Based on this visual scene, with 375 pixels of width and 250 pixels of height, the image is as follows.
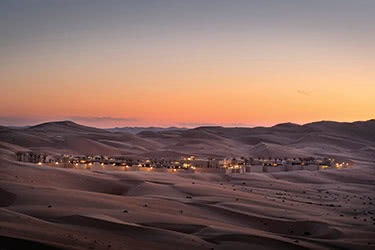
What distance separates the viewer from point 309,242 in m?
14.6

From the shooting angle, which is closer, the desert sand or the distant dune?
the desert sand

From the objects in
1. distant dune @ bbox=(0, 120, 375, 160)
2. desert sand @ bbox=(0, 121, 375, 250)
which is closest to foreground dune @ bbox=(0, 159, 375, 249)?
desert sand @ bbox=(0, 121, 375, 250)

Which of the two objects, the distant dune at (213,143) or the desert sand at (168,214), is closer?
the desert sand at (168,214)

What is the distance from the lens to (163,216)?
16.6m

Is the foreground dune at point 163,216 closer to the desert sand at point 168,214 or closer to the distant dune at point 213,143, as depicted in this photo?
the desert sand at point 168,214

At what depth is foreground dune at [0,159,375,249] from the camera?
40.4ft

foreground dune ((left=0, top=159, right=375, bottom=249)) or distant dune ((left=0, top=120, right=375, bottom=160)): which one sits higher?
distant dune ((left=0, top=120, right=375, bottom=160))

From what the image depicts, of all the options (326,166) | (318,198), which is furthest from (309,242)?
(326,166)

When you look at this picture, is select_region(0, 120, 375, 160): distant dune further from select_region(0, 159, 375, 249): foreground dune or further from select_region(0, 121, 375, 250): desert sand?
select_region(0, 159, 375, 249): foreground dune

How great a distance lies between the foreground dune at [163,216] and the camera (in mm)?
12312

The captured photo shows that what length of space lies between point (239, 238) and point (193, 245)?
205 cm

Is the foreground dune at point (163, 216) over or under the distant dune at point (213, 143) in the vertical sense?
under

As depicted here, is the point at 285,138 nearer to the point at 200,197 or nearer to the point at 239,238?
the point at 200,197

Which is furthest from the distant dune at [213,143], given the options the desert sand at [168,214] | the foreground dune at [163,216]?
the foreground dune at [163,216]
